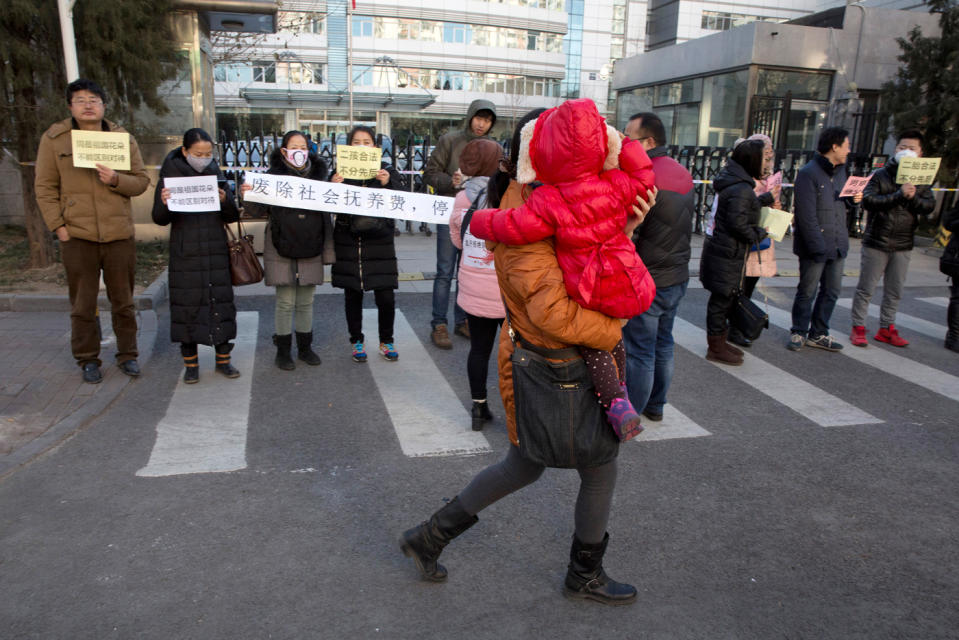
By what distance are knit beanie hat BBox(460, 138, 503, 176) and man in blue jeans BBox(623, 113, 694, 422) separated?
34.4 inches

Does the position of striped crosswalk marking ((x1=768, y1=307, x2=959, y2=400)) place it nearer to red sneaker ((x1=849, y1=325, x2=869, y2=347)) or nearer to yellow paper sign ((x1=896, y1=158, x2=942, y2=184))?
red sneaker ((x1=849, y1=325, x2=869, y2=347))

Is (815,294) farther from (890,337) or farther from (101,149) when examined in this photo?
(101,149)

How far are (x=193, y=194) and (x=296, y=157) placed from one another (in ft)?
2.83

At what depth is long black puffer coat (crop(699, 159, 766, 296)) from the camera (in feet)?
18.7

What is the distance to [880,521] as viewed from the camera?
3.69 meters

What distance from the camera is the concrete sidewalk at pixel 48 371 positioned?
4.45 metres

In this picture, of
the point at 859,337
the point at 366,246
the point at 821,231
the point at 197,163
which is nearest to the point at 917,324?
the point at 859,337

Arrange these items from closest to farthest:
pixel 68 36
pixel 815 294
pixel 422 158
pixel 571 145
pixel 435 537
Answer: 1. pixel 571 145
2. pixel 435 537
3. pixel 815 294
4. pixel 68 36
5. pixel 422 158

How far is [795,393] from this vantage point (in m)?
5.70

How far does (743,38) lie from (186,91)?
15051mm

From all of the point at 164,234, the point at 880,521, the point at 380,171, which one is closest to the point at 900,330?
the point at 880,521

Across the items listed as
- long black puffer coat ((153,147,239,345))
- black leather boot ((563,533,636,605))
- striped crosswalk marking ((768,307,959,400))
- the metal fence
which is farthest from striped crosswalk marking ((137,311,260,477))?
the metal fence

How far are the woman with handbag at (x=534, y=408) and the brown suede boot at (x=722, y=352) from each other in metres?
3.87

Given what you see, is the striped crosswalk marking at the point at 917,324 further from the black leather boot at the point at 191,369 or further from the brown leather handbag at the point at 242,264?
the black leather boot at the point at 191,369
